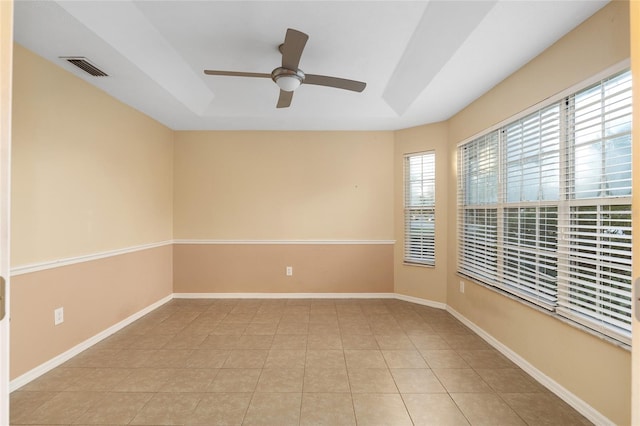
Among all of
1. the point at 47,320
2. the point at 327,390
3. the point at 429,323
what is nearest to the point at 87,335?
the point at 47,320

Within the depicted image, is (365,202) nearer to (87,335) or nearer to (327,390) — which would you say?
(327,390)

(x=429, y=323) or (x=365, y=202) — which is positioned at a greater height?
(x=365, y=202)

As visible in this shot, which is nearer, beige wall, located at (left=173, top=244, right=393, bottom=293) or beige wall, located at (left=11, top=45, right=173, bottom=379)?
beige wall, located at (left=11, top=45, right=173, bottom=379)

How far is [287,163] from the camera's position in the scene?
431 centimetres

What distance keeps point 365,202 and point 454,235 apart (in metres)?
1.30

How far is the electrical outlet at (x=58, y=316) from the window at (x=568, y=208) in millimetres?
3940

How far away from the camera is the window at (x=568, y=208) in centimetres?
167

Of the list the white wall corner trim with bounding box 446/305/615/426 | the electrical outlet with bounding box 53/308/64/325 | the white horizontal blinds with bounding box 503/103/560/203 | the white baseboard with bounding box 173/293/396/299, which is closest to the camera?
the white wall corner trim with bounding box 446/305/615/426

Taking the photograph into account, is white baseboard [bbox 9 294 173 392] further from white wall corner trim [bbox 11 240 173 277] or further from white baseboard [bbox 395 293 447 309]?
white baseboard [bbox 395 293 447 309]

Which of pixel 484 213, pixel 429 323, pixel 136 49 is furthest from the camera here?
pixel 429 323

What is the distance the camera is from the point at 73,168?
2617 millimetres

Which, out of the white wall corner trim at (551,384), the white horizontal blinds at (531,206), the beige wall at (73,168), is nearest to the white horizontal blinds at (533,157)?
the white horizontal blinds at (531,206)

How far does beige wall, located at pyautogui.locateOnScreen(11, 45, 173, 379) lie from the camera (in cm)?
218

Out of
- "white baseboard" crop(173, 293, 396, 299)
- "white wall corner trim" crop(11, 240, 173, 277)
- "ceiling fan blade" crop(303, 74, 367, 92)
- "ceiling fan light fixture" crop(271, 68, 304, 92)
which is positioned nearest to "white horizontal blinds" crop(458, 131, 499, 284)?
"white baseboard" crop(173, 293, 396, 299)
